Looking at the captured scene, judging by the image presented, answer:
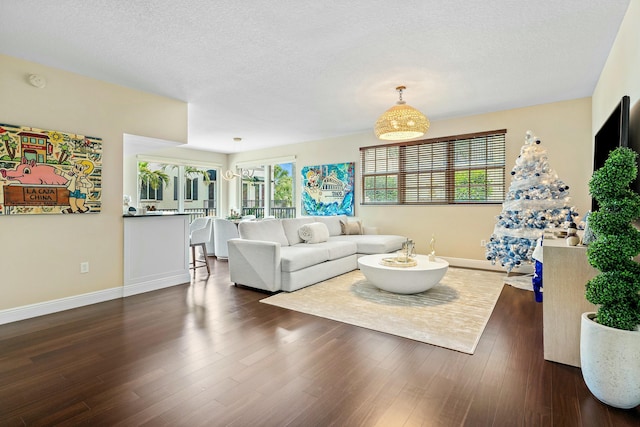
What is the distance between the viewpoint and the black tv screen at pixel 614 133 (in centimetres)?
220

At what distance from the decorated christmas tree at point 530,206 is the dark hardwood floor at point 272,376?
1.47 m

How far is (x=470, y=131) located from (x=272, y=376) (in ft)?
16.8

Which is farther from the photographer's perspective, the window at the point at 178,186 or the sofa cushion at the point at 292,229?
the window at the point at 178,186

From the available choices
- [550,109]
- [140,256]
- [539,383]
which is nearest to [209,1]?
[140,256]

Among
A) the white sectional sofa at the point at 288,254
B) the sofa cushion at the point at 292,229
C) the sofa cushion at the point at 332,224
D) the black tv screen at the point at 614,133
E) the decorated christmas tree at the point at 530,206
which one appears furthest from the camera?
the sofa cushion at the point at 332,224

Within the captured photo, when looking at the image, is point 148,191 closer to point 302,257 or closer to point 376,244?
point 302,257

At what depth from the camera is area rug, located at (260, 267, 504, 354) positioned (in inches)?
109

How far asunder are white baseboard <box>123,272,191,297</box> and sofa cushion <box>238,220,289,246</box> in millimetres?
1066

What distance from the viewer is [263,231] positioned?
469 cm

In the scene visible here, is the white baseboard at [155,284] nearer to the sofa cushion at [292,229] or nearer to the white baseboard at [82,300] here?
the white baseboard at [82,300]

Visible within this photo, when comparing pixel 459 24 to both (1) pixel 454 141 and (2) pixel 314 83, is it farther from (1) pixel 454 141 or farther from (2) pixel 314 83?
(1) pixel 454 141

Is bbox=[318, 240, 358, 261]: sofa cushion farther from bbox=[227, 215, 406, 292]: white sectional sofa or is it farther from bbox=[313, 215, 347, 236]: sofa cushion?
bbox=[313, 215, 347, 236]: sofa cushion

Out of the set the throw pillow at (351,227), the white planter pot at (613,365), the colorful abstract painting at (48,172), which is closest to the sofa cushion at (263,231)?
the throw pillow at (351,227)

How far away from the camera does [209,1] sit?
92.9 inches
